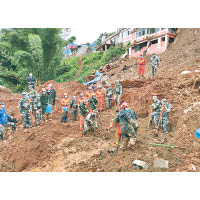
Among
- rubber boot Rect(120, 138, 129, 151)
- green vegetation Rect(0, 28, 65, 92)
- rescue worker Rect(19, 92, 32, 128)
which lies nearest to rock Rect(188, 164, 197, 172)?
rubber boot Rect(120, 138, 129, 151)

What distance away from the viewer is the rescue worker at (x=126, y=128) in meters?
4.60

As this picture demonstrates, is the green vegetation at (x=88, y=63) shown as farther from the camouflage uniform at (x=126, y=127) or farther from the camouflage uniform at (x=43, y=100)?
the camouflage uniform at (x=126, y=127)

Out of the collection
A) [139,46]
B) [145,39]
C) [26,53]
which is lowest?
[26,53]

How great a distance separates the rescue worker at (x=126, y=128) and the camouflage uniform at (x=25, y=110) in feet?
12.4

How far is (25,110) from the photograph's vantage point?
20.9 ft

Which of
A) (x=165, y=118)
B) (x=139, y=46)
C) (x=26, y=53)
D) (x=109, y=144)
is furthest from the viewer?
(x=139, y=46)

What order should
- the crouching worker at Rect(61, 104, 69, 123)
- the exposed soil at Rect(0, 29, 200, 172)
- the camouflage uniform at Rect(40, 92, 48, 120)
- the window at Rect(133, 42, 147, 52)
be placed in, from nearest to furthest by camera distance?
the exposed soil at Rect(0, 29, 200, 172), the camouflage uniform at Rect(40, 92, 48, 120), the crouching worker at Rect(61, 104, 69, 123), the window at Rect(133, 42, 147, 52)

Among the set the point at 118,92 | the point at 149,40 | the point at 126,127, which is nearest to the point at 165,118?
the point at 126,127

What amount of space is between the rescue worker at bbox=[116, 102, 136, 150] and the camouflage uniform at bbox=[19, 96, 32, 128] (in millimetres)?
3772

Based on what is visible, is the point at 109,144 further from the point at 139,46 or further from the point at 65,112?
the point at 139,46

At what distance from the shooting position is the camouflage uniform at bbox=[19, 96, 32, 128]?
20.7ft

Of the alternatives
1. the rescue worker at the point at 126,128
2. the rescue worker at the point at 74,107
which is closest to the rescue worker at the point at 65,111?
the rescue worker at the point at 74,107

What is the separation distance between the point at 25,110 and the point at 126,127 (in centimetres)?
405

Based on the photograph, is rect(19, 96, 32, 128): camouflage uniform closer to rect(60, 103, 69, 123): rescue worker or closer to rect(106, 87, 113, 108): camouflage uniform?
rect(60, 103, 69, 123): rescue worker
